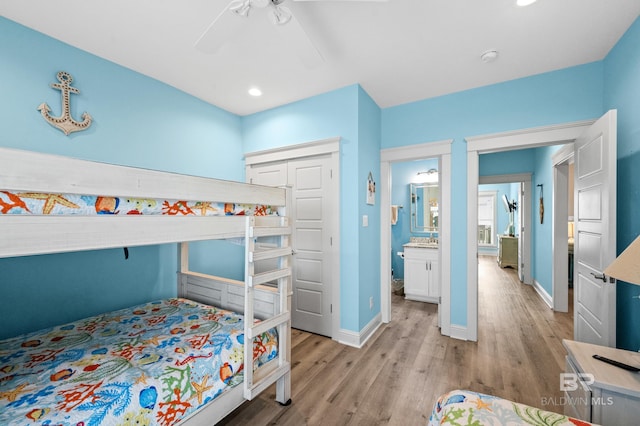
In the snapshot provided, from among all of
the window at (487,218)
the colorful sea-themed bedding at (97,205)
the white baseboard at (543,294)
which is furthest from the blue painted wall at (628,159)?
the window at (487,218)

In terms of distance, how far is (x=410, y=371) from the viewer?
222 cm

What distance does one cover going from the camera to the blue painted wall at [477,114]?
235 centimetres

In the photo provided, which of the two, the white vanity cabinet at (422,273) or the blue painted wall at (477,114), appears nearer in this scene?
the blue painted wall at (477,114)

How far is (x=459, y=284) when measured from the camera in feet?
9.23

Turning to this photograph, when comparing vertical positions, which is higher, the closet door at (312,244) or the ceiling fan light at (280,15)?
the ceiling fan light at (280,15)

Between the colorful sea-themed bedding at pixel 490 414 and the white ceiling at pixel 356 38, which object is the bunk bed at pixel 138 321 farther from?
the white ceiling at pixel 356 38

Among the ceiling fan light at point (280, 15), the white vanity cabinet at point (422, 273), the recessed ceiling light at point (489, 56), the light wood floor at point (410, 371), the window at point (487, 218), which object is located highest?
the recessed ceiling light at point (489, 56)

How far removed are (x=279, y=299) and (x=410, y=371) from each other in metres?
1.36

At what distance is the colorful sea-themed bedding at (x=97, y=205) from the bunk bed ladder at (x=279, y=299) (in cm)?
23

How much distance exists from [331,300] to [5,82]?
3.11 metres

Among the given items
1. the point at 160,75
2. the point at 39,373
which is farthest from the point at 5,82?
the point at 39,373

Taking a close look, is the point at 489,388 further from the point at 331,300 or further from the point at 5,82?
the point at 5,82

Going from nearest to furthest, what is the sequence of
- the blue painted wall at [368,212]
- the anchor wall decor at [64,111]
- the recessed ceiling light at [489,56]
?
the anchor wall decor at [64,111]
the recessed ceiling light at [489,56]
the blue painted wall at [368,212]

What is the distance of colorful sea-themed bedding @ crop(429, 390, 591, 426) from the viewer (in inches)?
35.8
